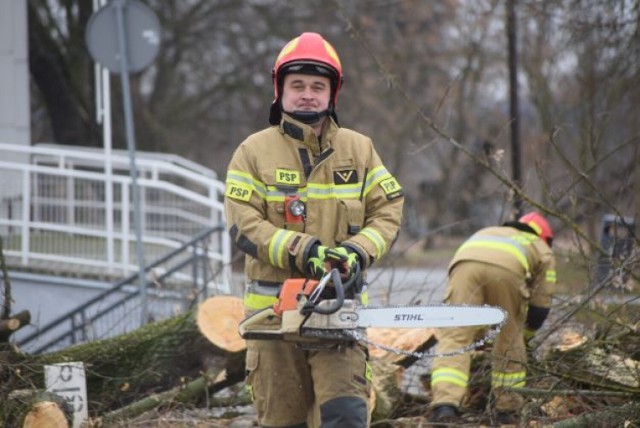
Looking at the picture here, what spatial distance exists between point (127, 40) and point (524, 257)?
375 cm

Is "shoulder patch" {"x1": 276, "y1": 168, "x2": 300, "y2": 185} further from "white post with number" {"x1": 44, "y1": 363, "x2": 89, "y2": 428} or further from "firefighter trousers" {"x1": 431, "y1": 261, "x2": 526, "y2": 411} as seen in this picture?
"firefighter trousers" {"x1": 431, "y1": 261, "x2": 526, "y2": 411}

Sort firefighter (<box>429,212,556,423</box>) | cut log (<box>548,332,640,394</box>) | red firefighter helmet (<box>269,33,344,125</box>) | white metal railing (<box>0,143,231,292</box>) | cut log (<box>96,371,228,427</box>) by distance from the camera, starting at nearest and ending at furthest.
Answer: red firefighter helmet (<box>269,33,344,125</box>) < cut log (<box>548,332,640,394</box>) < cut log (<box>96,371,228,427</box>) < firefighter (<box>429,212,556,423</box>) < white metal railing (<box>0,143,231,292</box>)

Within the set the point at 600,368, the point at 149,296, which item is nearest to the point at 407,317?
the point at 600,368

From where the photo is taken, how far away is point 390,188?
4.34 meters

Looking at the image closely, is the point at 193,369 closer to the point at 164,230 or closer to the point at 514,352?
the point at 514,352

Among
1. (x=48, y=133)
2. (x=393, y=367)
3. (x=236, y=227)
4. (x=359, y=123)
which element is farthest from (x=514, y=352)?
(x=359, y=123)

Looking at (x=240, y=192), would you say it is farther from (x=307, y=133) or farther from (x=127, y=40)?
(x=127, y=40)

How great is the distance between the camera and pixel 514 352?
5.77 meters

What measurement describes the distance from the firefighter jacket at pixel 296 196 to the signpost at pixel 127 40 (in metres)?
3.90

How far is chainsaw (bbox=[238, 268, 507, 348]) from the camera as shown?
3.86 m

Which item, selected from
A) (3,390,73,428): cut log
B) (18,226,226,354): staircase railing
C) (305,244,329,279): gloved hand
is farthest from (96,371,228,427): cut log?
(18,226,226,354): staircase railing

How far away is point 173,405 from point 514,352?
1.93 meters

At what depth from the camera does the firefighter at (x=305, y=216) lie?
4.08 meters

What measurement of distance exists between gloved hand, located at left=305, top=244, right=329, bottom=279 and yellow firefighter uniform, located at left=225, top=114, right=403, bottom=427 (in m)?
0.12
